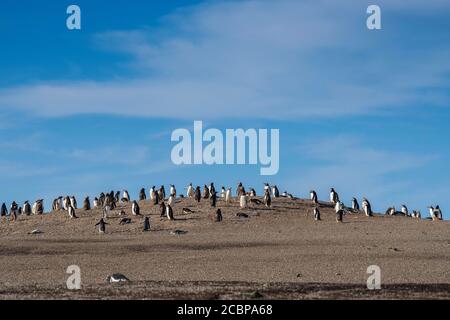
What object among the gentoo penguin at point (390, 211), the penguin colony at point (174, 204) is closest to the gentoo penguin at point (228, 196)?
the penguin colony at point (174, 204)

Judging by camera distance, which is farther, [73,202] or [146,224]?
[73,202]

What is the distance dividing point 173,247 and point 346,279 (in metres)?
15.5

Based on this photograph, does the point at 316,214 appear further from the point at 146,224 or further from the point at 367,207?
the point at 146,224

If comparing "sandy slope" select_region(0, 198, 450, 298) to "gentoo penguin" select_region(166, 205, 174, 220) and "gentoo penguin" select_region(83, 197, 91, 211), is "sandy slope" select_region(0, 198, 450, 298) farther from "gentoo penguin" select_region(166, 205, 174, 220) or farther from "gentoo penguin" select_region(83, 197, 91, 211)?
"gentoo penguin" select_region(83, 197, 91, 211)

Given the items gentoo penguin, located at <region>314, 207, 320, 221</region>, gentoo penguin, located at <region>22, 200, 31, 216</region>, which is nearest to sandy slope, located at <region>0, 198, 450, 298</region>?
gentoo penguin, located at <region>314, 207, 320, 221</region>

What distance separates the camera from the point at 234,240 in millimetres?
44938

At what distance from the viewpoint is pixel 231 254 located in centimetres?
3847

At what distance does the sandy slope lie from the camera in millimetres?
22438

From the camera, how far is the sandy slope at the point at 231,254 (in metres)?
22.4

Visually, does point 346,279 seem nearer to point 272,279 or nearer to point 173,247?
point 272,279

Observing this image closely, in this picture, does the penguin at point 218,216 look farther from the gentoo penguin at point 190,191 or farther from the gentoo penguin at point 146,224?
the gentoo penguin at point 190,191

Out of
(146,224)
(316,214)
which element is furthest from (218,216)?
(316,214)

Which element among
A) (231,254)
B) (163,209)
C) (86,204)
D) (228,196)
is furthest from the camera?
(86,204)
